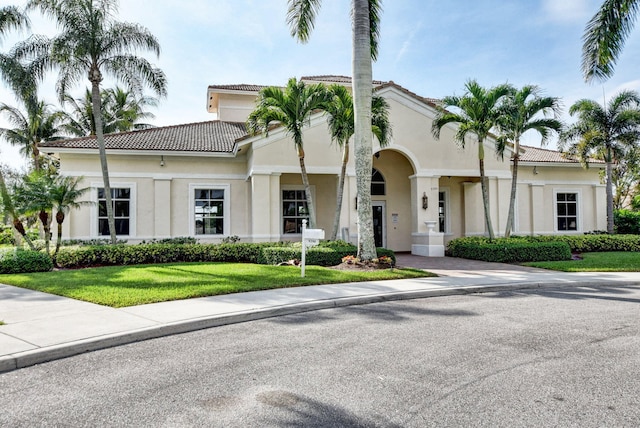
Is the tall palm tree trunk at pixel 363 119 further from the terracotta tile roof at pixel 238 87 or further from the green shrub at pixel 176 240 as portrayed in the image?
the terracotta tile roof at pixel 238 87

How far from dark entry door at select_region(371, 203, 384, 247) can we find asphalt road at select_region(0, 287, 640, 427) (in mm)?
13707

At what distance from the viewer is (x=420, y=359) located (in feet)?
18.0

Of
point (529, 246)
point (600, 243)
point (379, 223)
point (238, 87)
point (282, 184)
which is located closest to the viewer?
point (529, 246)

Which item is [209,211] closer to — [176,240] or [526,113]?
[176,240]

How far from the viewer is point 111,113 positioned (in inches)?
1358

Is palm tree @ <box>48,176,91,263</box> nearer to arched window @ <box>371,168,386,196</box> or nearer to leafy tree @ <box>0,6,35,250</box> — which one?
leafy tree @ <box>0,6,35,250</box>

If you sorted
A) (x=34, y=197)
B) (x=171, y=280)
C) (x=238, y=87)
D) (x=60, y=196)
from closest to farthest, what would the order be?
1. (x=171, y=280)
2. (x=34, y=197)
3. (x=60, y=196)
4. (x=238, y=87)

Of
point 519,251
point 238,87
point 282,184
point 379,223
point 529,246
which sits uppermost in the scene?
point 238,87

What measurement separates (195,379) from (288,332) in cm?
215

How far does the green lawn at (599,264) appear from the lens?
1404 cm

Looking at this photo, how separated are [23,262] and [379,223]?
1380cm

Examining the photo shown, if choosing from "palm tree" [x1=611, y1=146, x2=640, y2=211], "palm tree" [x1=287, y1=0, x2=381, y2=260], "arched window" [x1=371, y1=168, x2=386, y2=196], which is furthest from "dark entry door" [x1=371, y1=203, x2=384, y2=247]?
"palm tree" [x1=611, y1=146, x2=640, y2=211]

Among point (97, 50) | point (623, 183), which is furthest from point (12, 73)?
point (623, 183)

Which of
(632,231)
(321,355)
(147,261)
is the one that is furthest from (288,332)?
(632,231)
